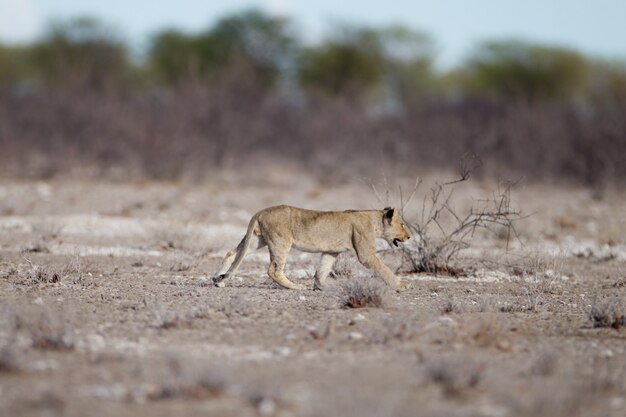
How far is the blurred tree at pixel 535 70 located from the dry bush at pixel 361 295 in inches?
1497

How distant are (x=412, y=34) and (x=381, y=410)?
152 ft

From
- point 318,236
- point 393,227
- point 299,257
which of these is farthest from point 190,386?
point 299,257

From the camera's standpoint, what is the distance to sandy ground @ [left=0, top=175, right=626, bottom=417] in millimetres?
6031

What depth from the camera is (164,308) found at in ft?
28.0

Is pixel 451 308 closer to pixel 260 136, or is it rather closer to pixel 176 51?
pixel 260 136

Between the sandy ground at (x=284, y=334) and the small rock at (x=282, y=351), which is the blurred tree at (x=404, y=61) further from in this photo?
the small rock at (x=282, y=351)

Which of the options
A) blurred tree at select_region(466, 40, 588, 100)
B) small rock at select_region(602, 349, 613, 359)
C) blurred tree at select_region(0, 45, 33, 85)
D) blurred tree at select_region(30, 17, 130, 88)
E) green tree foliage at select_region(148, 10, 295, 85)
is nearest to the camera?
small rock at select_region(602, 349, 613, 359)

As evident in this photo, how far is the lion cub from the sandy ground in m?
0.27

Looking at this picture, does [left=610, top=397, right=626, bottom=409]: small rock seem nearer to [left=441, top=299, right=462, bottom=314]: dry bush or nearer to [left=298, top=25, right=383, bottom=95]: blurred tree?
[left=441, top=299, right=462, bottom=314]: dry bush

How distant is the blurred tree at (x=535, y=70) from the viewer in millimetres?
47000

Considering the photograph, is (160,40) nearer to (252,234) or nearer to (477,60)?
(477,60)

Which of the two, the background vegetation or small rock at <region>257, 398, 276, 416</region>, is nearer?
small rock at <region>257, 398, 276, 416</region>

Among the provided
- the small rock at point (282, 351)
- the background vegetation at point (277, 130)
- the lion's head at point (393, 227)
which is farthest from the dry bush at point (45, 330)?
the background vegetation at point (277, 130)

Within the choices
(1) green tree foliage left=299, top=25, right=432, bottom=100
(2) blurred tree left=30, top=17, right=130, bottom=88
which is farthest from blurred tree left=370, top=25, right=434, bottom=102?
(2) blurred tree left=30, top=17, right=130, bottom=88
